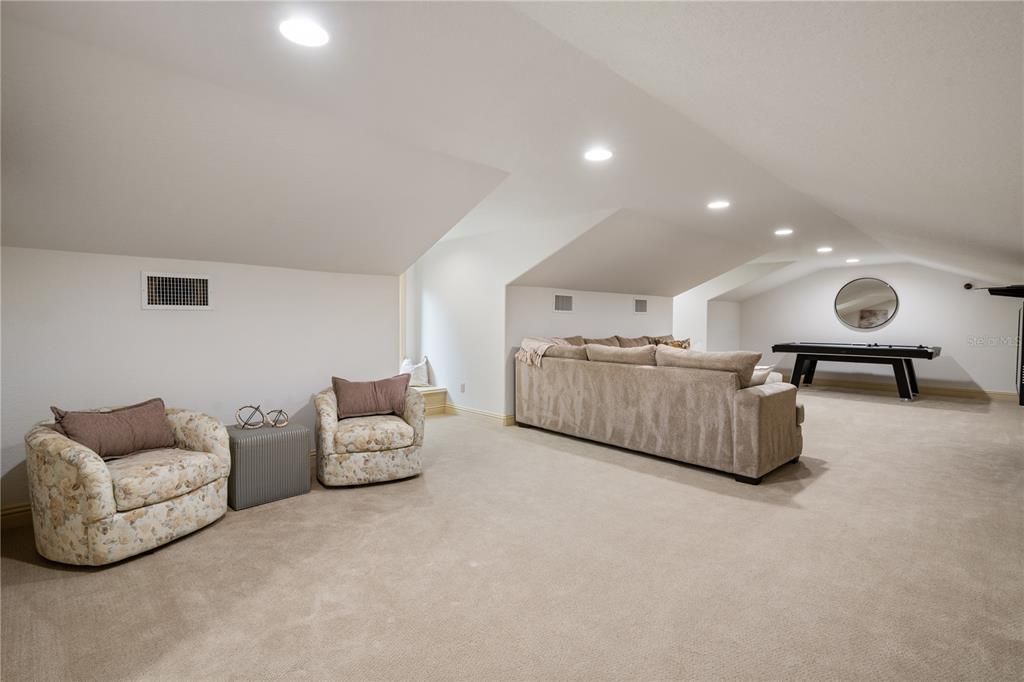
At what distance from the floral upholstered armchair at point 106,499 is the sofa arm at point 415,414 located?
4.58 feet

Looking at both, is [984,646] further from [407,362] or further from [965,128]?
[407,362]

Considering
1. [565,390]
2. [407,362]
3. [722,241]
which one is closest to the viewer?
[565,390]

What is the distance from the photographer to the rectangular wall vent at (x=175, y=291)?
347 centimetres

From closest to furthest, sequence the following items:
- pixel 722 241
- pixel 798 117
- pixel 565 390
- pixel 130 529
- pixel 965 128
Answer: pixel 965 128 → pixel 798 117 → pixel 130 529 → pixel 565 390 → pixel 722 241

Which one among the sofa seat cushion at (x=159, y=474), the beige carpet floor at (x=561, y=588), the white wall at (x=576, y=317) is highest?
the white wall at (x=576, y=317)

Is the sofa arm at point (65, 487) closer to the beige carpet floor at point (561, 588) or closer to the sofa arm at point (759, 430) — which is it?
the beige carpet floor at point (561, 588)

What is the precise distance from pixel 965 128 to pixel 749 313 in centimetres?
921

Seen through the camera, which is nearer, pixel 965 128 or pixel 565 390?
pixel 965 128

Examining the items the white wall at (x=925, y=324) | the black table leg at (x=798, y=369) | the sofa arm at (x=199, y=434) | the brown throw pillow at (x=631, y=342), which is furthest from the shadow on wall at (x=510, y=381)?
the white wall at (x=925, y=324)

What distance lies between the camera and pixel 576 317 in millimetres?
6648

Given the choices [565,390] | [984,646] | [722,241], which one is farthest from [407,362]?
[984,646]

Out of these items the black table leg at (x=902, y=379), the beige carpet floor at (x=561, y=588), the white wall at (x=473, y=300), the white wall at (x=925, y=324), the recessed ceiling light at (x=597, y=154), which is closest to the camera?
the beige carpet floor at (x=561, y=588)

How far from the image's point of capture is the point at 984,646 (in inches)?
73.7

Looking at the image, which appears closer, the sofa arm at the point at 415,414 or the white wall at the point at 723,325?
the sofa arm at the point at 415,414
